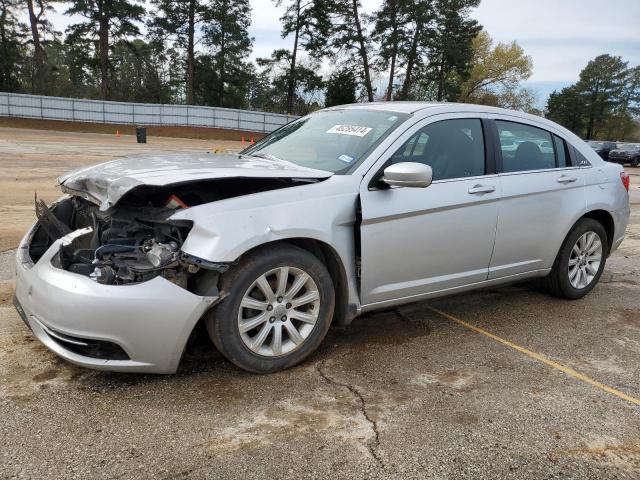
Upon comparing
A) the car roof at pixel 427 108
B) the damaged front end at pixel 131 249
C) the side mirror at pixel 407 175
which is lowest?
the damaged front end at pixel 131 249

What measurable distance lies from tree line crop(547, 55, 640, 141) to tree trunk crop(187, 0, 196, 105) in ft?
165

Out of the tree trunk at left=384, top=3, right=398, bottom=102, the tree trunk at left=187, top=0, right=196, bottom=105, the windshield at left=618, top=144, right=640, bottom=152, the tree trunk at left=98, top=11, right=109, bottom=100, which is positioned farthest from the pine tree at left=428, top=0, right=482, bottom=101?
the tree trunk at left=98, top=11, right=109, bottom=100

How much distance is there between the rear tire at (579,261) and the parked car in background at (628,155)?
32.2m

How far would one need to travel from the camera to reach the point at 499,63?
68.1 m

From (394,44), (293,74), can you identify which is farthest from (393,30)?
(293,74)

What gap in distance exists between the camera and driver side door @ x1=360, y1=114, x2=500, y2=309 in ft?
11.4

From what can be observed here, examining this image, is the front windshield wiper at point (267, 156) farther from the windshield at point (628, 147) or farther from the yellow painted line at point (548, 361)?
the windshield at point (628, 147)

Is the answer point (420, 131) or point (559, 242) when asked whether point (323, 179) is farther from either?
point (559, 242)

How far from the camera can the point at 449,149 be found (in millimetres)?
3971

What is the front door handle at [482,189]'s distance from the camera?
12.8 feet

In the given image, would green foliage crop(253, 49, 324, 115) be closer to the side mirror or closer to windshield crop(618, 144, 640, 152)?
windshield crop(618, 144, 640, 152)

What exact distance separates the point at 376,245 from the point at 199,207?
1.15 m

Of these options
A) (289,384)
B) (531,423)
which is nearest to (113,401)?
(289,384)

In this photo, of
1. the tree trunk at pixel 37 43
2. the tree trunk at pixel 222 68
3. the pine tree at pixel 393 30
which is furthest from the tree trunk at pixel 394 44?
the tree trunk at pixel 37 43
